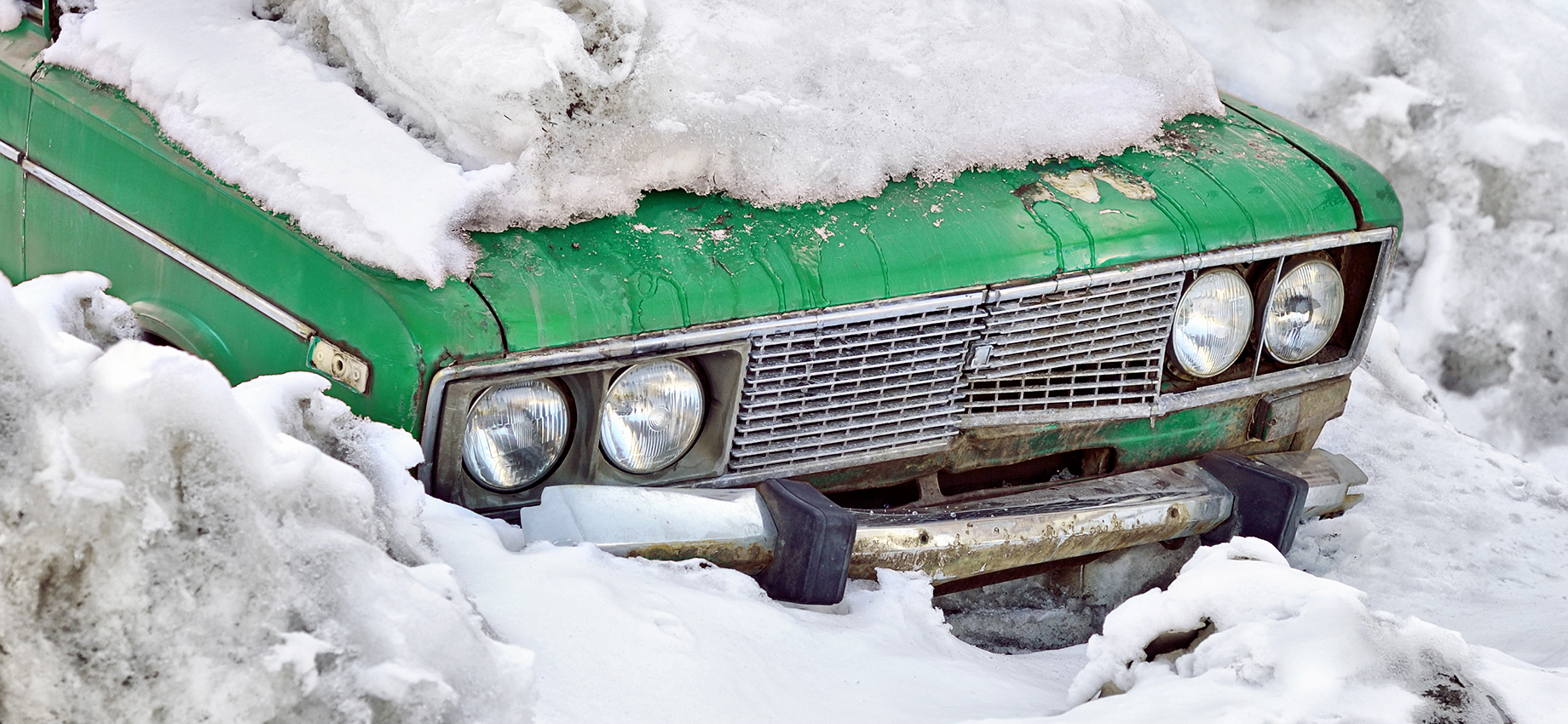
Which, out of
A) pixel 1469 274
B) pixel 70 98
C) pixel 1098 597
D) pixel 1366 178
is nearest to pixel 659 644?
pixel 1098 597

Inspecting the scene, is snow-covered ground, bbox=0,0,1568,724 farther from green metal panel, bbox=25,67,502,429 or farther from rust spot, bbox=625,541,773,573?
green metal panel, bbox=25,67,502,429

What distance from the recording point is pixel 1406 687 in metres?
1.69

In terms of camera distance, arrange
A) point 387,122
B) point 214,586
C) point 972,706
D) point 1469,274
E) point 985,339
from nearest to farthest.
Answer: point 214,586
point 972,706
point 387,122
point 985,339
point 1469,274

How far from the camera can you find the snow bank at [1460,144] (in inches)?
182

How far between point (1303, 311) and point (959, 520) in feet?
3.02

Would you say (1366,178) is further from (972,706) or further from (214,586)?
(214,586)

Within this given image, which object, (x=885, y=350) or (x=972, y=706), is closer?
(x=972, y=706)

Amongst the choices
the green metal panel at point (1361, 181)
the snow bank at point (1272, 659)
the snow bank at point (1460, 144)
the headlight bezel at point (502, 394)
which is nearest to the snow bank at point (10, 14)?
the headlight bezel at point (502, 394)

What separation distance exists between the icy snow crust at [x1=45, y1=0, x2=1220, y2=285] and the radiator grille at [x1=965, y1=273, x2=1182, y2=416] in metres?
0.31

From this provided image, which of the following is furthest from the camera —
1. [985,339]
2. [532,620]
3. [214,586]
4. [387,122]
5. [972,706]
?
[985,339]

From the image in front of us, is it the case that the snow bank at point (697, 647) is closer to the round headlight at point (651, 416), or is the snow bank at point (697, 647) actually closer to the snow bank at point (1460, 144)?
the round headlight at point (651, 416)

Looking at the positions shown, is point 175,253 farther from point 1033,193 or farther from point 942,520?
point 1033,193

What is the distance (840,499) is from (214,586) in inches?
54.7

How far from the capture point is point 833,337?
2135mm
